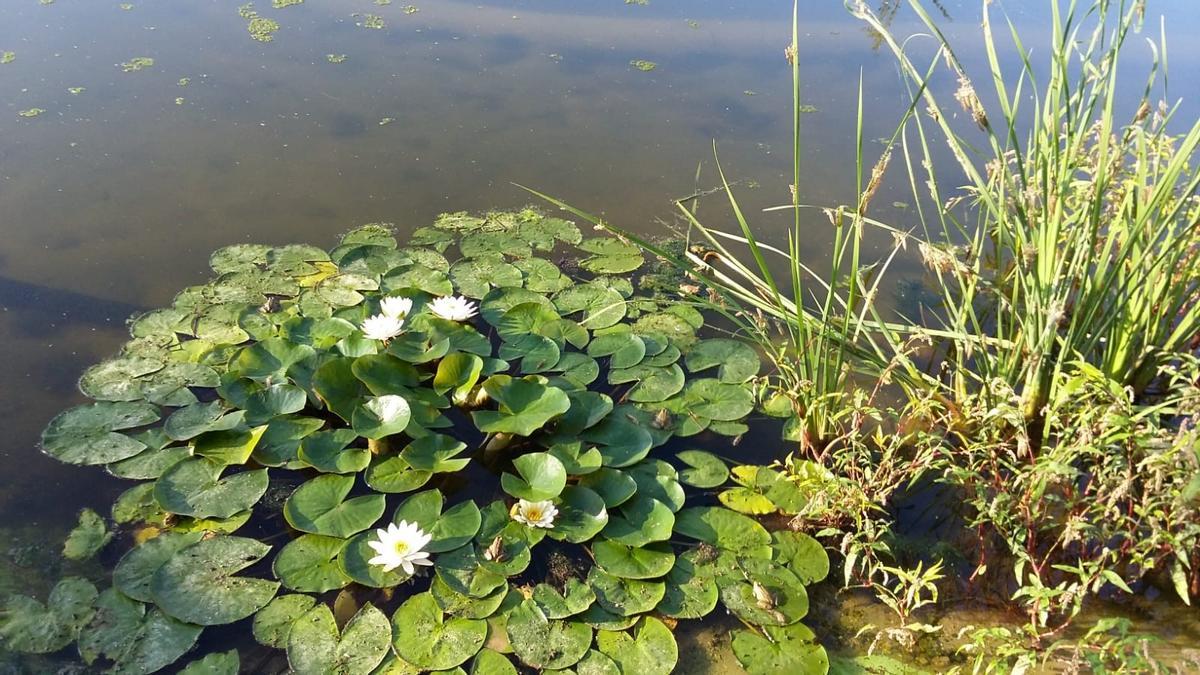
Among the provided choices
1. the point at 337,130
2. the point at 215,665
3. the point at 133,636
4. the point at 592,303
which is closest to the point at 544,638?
the point at 215,665

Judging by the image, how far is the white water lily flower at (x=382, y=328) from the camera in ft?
7.89

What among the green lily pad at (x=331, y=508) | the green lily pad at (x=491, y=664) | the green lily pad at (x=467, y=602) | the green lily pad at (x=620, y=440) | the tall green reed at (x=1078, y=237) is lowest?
the green lily pad at (x=491, y=664)

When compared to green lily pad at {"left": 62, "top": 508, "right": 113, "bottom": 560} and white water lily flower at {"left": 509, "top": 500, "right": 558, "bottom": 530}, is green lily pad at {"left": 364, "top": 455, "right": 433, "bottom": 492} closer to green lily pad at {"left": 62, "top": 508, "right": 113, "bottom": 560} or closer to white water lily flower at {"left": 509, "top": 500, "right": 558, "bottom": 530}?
white water lily flower at {"left": 509, "top": 500, "right": 558, "bottom": 530}

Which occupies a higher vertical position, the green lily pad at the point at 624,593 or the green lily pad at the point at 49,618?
the green lily pad at the point at 624,593

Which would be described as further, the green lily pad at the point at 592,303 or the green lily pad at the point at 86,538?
the green lily pad at the point at 592,303

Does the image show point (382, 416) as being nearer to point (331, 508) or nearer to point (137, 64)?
point (331, 508)

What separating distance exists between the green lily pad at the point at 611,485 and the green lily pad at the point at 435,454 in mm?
344

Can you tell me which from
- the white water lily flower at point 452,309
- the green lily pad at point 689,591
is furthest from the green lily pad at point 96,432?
the green lily pad at point 689,591

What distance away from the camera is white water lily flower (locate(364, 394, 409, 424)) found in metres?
2.24

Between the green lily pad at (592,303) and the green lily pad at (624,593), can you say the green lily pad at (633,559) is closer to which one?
the green lily pad at (624,593)

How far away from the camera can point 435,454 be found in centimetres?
224

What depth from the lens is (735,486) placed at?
2410mm

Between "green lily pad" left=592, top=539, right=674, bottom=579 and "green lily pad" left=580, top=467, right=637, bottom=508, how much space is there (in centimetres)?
12

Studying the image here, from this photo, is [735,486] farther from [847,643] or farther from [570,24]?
[570,24]
